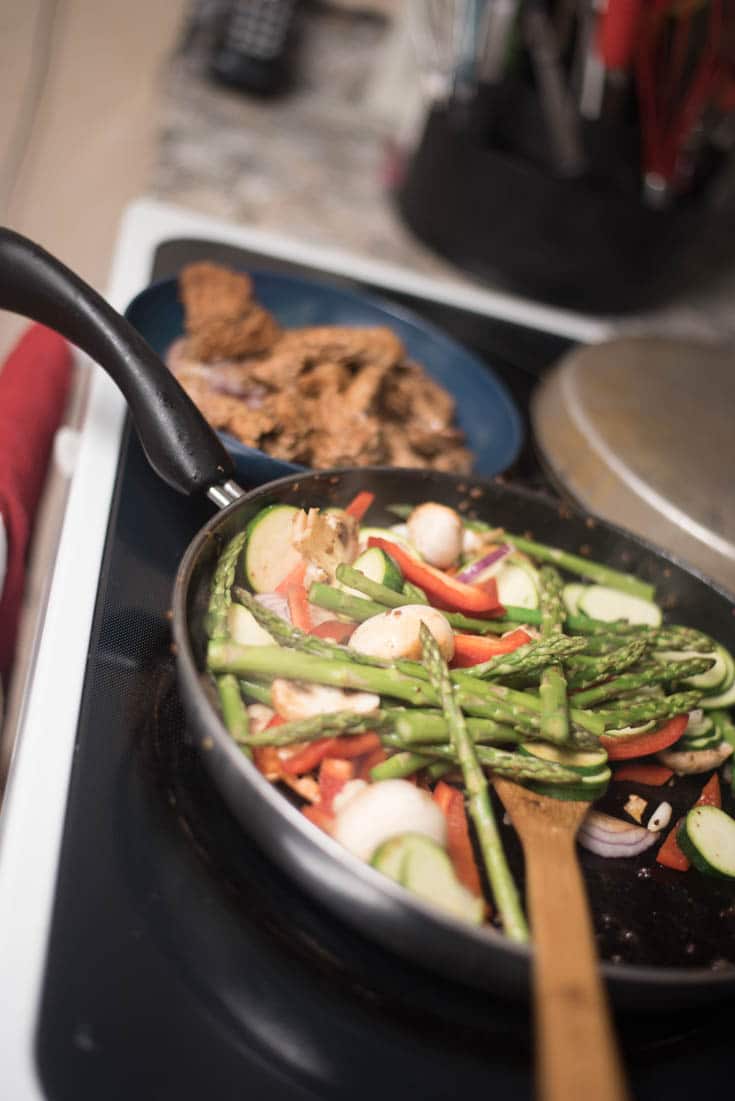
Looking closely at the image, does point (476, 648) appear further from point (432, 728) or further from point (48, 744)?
point (48, 744)

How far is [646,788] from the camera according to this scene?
0.93m

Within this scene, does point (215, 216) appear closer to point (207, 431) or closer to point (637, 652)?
point (207, 431)

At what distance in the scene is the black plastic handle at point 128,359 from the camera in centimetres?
90

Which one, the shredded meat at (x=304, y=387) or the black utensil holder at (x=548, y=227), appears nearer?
the shredded meat at (x=304, y=387)

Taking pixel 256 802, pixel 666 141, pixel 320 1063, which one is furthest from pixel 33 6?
pixel 320 1063

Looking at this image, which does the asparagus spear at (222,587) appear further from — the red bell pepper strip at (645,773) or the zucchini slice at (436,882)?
the red bell pepper strip at (645,773)

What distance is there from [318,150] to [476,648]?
1.85m

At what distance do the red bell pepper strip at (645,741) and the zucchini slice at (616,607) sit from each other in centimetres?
16

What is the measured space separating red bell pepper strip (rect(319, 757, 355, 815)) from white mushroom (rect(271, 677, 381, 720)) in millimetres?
45

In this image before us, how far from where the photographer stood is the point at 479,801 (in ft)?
2.43

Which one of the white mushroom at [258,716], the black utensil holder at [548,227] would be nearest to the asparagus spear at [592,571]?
the white mushroom at [258,716]

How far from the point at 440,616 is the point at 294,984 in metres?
0.36

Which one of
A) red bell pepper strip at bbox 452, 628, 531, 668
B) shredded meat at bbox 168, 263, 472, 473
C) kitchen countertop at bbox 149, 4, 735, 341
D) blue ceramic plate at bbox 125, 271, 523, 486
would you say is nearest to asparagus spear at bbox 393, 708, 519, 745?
red bell pepper strip at bbox 452, 628, 531, 668

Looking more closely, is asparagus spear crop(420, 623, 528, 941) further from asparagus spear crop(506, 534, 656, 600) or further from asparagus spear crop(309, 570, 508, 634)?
asparagus spear crop(506, 534, 656, 600)
